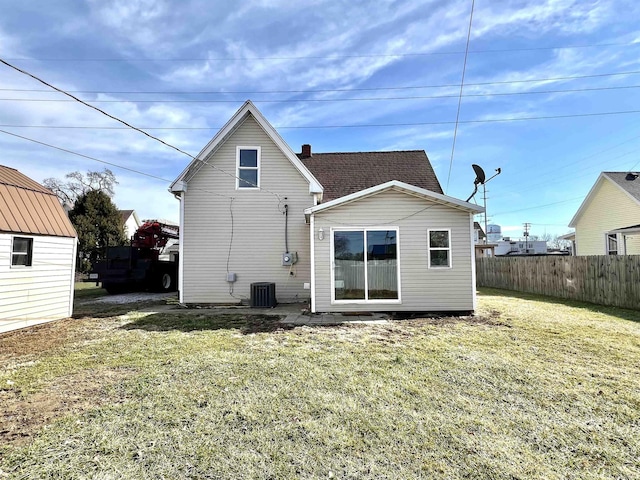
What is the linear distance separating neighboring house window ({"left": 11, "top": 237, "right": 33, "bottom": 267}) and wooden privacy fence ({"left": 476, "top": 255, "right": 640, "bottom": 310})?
16.8m

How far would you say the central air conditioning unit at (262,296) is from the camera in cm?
1008

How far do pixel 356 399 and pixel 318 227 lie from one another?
5.55 metres

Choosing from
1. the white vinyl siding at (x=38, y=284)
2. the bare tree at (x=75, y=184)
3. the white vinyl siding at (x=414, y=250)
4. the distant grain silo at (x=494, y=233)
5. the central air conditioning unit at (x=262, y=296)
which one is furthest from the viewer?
the distant grain silo at (x=494, y=233)

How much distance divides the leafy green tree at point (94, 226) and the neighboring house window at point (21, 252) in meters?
18.8

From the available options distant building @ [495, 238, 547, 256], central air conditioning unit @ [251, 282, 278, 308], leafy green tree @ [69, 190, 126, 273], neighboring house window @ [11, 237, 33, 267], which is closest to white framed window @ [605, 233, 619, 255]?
central air conditioning unit @ [251, 282, 278, 308]

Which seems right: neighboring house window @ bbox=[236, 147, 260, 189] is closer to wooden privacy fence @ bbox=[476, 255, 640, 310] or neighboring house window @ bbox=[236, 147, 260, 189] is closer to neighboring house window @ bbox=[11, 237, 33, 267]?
neighboring house window @ bbox=[11, 237, 33, 267]

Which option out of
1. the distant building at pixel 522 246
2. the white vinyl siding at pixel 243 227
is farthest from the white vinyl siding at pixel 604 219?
the distant building at pixel 522 246

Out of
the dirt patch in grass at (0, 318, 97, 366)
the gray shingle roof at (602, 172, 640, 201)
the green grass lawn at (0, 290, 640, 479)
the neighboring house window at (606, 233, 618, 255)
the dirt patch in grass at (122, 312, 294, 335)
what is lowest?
the green grass lawn at (0, 290, 640, 479)

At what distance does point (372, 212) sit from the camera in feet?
28.6

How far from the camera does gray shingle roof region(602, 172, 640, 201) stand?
1538 centimetres

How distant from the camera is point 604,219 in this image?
673 inches

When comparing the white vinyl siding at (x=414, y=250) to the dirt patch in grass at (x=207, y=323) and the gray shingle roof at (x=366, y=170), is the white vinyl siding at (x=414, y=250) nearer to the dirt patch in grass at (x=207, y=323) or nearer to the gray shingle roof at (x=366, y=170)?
the dirt patch in grass at (x=207, y=323)

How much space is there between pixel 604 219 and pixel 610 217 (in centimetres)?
45

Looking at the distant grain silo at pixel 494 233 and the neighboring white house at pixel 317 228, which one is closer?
the neighboring white house at pixel 317 228
